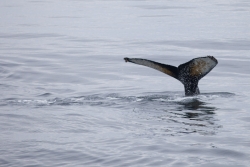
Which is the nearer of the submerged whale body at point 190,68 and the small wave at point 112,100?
the submerged whale body at point 190,68

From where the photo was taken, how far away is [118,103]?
1012 cm

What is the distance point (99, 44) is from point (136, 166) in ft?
46.9

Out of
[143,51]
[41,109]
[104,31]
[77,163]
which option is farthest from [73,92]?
[104,31]

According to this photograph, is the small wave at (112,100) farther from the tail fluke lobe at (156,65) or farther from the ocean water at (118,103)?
the tail fluke lobe at (156,65)

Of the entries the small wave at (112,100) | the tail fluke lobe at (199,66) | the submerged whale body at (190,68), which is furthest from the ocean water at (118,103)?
the tail fluke lobe at (199,66)

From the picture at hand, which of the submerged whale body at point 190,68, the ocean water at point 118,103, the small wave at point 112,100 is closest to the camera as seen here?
the ocean water at point 118,103

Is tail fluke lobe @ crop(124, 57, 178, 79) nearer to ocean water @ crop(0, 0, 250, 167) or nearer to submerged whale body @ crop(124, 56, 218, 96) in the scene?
submerged whale body @ crop(124, 56, 218, 96)

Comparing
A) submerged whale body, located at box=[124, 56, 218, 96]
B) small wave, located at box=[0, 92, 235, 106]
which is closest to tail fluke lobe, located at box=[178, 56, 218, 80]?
submerged whale body, located at box=[124, 56, 218, 96]

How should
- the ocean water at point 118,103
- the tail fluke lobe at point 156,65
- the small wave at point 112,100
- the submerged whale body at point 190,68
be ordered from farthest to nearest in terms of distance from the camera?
the small wave at point 112,100, the submerged whale body at point 190,68, the tail fluke lobe at point 156,65, the ocean water at point 118,103

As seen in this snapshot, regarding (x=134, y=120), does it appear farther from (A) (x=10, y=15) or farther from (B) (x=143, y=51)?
(A) (x=10, y=15)

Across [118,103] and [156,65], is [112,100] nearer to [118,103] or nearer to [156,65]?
[118,103]

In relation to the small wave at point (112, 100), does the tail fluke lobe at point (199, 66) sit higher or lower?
higher

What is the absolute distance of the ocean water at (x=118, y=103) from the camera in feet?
23.7

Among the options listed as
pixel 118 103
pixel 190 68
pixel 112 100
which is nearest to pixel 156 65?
pixel 190 68
